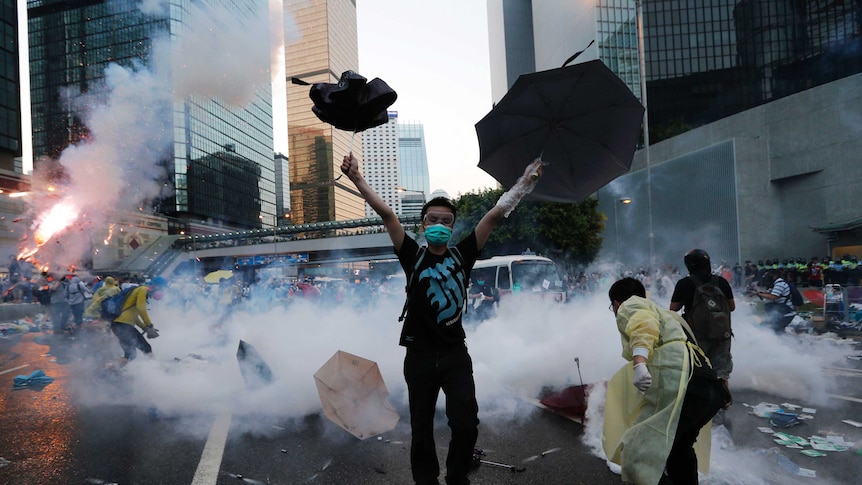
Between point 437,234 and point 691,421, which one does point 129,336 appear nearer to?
point 437,234

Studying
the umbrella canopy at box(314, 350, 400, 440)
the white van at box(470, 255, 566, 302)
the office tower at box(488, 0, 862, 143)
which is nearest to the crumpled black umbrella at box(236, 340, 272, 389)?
A: the umbrella canopy at box(314, 350, 400, 440)

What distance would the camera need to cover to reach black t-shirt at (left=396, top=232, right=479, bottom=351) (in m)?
2.67

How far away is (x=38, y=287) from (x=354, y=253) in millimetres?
42176

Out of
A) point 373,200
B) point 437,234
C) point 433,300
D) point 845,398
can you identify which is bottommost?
point 845,398

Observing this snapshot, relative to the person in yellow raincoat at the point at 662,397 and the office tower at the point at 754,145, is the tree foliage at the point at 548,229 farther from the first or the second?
the person in yellow raincoat at the point at 662,397

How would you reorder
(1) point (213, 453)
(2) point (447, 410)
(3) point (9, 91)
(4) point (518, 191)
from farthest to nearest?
(3) point (9, 91)
(1) point (213, 453)
(4) point (518, 191)
(2) point (447, 410)

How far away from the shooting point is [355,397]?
4.17 meters

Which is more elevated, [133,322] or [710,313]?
[710,313]

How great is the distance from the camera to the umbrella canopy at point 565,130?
3.97 m

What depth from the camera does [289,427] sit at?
450 cm

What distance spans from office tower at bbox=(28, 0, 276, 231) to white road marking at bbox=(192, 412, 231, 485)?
644cm

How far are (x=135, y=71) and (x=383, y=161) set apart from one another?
6026 inches

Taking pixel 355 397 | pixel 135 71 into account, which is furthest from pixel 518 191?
pixel 135 71

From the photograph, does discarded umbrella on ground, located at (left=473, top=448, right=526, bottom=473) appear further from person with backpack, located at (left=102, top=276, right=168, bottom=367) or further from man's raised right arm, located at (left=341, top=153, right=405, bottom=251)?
person with backpack, located at (left=102, top=276, right=168, bottom=367)
